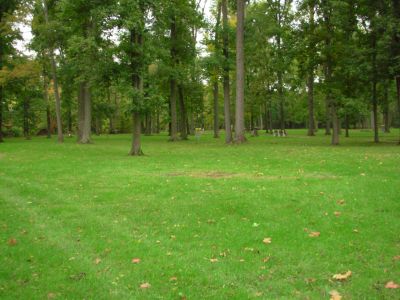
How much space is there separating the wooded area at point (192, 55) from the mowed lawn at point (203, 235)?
759cm

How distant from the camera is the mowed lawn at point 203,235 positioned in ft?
16.7

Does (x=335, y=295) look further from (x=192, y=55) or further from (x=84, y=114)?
(x=192, y=55)

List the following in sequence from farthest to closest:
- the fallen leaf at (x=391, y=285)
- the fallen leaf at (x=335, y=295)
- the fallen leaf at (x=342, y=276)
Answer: the fallen leaf at (x=342, y=276) < the fallen leaf at (x=391, y=285) < the fallen leaf at (x=335, y=295)

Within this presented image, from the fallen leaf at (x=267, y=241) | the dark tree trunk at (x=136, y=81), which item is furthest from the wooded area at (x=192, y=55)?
the fallen leaf at (x=267, y=241)

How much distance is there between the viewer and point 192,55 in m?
32.9

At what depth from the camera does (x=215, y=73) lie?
2859 centimetres

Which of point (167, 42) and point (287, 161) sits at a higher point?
point (167, 42)

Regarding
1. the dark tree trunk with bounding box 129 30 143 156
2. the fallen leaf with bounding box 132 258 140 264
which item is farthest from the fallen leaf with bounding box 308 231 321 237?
the dark tree trunk with bounding box 129 30 143 156

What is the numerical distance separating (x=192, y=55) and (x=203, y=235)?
89.9 ft

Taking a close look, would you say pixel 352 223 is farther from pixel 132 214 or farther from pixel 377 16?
pixel 377 16

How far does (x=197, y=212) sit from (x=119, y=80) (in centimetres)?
1189

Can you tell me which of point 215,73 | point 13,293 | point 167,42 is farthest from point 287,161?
point 167,42

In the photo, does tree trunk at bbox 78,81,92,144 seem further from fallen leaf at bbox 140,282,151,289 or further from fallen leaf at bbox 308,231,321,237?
fallen leaf at bbox 140,282,151,289

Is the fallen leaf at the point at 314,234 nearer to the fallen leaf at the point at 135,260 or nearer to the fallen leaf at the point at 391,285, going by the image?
the fallen leaf at the point at 391,285
